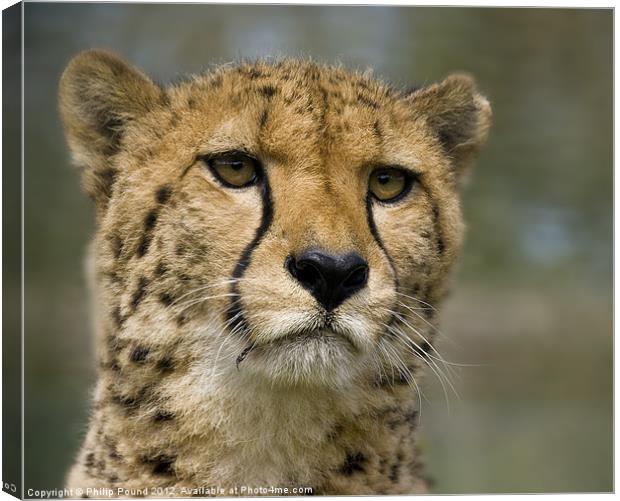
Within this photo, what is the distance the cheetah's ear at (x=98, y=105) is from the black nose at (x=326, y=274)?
0.77m

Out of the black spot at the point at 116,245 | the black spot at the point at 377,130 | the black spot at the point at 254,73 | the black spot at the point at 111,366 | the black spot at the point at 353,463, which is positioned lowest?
the black spot at the point at 353,463

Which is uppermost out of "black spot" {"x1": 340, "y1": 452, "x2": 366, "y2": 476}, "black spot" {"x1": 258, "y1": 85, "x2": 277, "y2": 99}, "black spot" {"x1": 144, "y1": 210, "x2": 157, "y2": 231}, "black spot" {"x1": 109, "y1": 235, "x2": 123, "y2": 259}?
"black spot" {"x1": 258, "y1": 85, "x2": 277, "y2": 99}

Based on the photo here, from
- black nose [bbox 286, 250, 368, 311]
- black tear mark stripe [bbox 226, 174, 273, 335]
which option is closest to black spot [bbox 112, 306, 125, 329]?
black tear mark stripe [bbox 226, 174, 273, 335]

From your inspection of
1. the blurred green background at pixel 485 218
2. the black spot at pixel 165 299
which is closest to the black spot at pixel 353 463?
the blurred green background at pixel 485 218

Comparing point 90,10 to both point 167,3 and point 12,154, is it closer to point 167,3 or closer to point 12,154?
point 167,3

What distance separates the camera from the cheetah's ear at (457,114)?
324 cm

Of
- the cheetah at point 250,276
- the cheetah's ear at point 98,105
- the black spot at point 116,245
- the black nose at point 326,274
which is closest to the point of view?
the black nose at point 326,274

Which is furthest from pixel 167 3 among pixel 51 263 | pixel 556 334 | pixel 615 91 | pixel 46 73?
pixel 556 334

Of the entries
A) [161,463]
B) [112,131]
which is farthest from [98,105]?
[161,463]

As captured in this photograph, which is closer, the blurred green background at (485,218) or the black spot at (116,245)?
the black spot at (116,245)

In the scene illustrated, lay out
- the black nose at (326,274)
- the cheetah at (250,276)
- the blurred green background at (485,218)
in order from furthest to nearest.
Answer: the blurred green background at (485,218)
the cheetah at (250,276)
the black nose at (326,274)

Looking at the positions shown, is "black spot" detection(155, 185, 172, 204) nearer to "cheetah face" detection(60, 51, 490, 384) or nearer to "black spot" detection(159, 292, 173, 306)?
"cheetah face" detection(60, 51, 490, 384)

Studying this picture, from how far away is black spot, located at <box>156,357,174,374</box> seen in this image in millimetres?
2826

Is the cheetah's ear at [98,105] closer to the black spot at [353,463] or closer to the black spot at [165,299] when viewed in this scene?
the black spot at [165,299]
